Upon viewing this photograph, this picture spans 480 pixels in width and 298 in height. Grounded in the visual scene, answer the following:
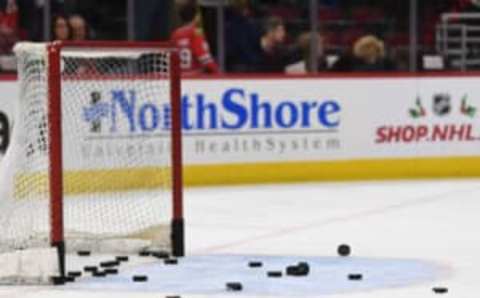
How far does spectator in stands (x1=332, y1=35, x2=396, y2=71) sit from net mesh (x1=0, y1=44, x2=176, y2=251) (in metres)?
2.75

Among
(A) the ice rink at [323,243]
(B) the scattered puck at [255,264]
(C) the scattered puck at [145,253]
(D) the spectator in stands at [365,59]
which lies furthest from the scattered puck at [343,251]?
(D) the spectator in stands at [365,59]

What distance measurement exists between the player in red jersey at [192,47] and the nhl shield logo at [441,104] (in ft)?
6.68

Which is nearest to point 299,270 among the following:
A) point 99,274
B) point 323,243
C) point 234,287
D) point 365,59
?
point 234,287

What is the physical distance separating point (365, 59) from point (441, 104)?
0.86 metres

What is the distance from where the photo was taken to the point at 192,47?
44.0ft

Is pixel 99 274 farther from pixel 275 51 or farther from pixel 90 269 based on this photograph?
pixel 275 51

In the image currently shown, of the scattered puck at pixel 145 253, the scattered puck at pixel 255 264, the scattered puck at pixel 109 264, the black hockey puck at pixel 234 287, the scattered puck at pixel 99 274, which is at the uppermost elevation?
the scattered puck at pixel 145 253

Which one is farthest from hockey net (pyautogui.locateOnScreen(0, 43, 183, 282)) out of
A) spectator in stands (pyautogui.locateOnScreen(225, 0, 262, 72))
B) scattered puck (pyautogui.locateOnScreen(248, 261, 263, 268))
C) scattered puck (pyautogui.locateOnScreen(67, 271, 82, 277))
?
spectator in stands (pyautogui.locateOnScreen(225, 0, 262, 72))

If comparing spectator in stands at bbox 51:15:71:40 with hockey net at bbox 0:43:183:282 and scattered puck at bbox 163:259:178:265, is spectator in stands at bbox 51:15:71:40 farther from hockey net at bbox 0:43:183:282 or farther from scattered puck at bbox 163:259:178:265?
scattered puck at bbox 163:259:178:265

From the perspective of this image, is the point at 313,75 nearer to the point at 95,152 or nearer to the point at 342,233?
the point at 95,152

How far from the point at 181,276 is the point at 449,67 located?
8.38 metres

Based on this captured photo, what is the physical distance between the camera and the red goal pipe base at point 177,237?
8180 mm

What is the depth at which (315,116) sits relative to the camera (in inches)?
517

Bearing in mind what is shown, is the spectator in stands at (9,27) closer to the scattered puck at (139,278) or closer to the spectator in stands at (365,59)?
the spectator in stands at (365,59)
